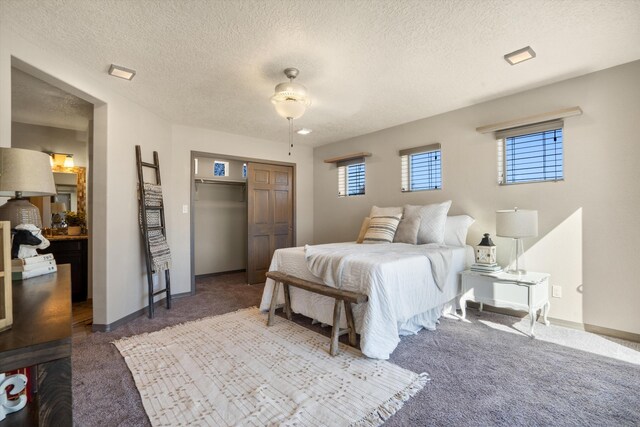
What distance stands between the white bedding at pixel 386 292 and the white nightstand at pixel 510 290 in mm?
175

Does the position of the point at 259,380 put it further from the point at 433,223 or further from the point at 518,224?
the point at 518,224

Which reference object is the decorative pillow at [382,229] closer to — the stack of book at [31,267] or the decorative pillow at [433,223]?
the decorative pillow at [433,223]

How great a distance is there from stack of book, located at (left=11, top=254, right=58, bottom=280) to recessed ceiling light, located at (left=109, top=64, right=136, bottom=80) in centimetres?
174

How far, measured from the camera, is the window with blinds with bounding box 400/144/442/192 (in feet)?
13.2

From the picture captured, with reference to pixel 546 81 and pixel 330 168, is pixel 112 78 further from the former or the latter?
pixel 546 81

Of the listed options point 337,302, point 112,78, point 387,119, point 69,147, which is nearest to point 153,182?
point 112,78

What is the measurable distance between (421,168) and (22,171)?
13.1ft

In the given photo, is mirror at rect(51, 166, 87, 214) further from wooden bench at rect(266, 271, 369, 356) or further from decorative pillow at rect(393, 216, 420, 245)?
decorative pillow at rect(393, 216, 420, 245)

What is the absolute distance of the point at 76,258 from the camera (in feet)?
12.6

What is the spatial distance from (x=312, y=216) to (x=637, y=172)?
4.34 m

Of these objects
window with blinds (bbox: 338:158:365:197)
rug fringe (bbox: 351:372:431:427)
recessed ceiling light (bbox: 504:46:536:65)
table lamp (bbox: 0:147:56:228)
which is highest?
recessed ceiling light (bbox: 504:46:536:65)

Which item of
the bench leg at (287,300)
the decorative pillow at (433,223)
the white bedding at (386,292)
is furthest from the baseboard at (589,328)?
the bench leg at (287,300)

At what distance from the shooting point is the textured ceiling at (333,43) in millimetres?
1924

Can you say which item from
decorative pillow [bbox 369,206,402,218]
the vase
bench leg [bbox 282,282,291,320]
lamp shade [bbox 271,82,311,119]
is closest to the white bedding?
bench leg [bbox 282,282,291,320]
